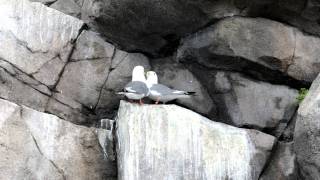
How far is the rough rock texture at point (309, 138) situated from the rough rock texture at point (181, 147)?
3.14 ft

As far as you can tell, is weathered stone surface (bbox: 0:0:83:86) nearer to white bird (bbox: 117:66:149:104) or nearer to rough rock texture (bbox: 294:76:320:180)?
white bird (bbox: 117:66:149:104)

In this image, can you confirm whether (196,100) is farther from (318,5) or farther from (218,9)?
(318,5)

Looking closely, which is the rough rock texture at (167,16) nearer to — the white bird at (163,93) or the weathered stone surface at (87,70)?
the weathered stone surface at (87,70)

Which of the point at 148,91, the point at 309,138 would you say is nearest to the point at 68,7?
the point at 148,91

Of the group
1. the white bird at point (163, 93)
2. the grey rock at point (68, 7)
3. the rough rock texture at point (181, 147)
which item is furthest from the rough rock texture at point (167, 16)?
the rough rock texture at point (181, 147)

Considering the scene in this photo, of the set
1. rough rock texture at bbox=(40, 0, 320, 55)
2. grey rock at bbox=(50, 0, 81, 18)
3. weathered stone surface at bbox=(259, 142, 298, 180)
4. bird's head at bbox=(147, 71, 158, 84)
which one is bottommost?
weathered stone surface at bbox=(259, 142, 298, 180)

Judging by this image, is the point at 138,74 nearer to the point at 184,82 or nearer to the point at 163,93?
the point at 163,93

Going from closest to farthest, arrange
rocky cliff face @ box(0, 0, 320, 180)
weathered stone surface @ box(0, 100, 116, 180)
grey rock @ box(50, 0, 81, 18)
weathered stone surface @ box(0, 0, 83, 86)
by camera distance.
Answer: weathered stone surface @ box(0, 100, 116, 180)
rocky cliff face @ box(0, 0, 320, 180)
weathered stone surface @ box(0, 0, 83, 86)
grey rock @ box(50, 0, 81, 18)

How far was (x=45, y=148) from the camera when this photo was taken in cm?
786

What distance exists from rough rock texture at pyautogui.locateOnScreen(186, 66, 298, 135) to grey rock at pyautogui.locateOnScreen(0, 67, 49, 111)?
245 cm

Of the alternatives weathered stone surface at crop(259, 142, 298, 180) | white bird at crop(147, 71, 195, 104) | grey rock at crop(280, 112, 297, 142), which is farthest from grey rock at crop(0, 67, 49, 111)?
grey rock at crop(280, 112, 297, 142)

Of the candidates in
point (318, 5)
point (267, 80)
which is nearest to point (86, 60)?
point (267, 80)

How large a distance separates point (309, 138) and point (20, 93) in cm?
407

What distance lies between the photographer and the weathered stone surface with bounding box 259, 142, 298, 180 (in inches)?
308
